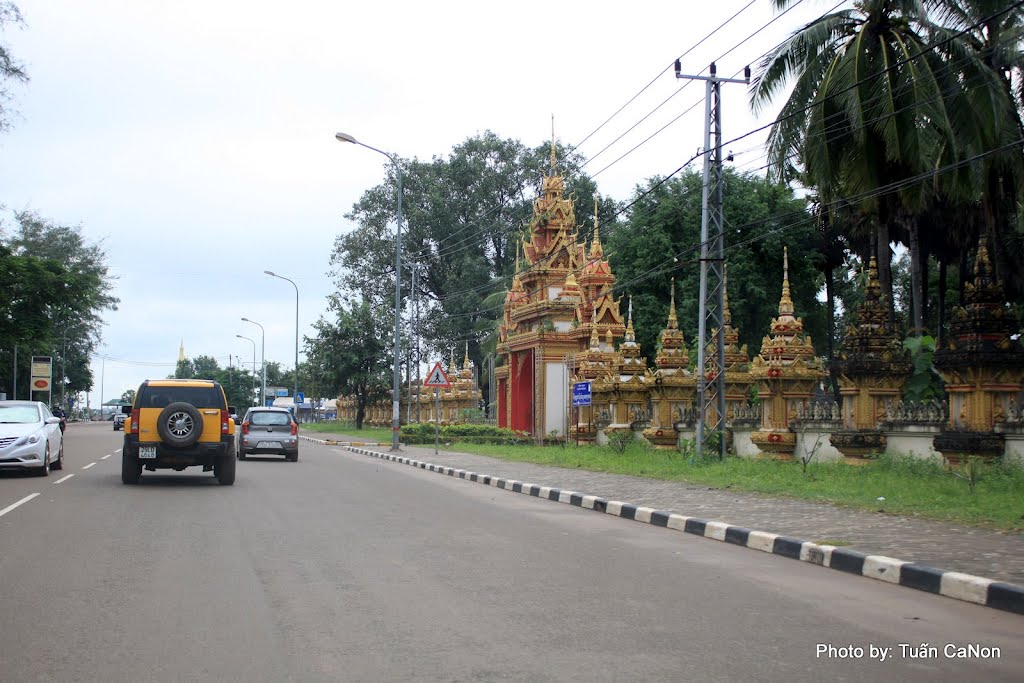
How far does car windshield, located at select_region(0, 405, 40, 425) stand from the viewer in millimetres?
18703

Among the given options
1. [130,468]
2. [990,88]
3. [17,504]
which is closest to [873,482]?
[990,88]

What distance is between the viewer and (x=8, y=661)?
545 cm

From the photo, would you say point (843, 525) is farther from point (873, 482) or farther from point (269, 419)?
point (269, 419)

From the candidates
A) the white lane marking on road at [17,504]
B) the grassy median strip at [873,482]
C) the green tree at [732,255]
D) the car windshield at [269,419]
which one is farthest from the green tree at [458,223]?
the white lane marking on road at [17,504]

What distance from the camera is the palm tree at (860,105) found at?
22266 millimetres

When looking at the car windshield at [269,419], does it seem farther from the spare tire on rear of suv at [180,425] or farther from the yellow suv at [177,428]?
the spare tire on rear of suv at [180,425]

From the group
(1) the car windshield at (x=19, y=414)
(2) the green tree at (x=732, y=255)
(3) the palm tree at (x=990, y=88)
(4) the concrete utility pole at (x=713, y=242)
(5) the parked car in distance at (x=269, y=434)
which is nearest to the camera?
(1) the car windshield at (x=19, y=414)

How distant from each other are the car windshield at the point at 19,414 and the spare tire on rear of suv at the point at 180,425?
3.95 metres

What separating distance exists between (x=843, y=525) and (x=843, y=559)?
92.0 inches

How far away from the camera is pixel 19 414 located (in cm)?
1902

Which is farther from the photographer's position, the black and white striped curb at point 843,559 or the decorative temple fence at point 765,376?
the decorative temple fence at point 765,376

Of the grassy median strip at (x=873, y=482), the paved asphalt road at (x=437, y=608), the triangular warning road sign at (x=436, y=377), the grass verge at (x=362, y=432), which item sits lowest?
the grass verge at (x=362, y=432)

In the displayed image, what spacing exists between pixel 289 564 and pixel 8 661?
3.51 metres

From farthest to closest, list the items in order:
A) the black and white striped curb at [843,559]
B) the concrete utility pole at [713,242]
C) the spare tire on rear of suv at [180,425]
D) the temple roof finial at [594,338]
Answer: the temple roof finial at [594,338]
the concrete utility pole at [713,242]
the spare tire on rear of suv at [180,425]
the black and white striped curb at [843,559]
